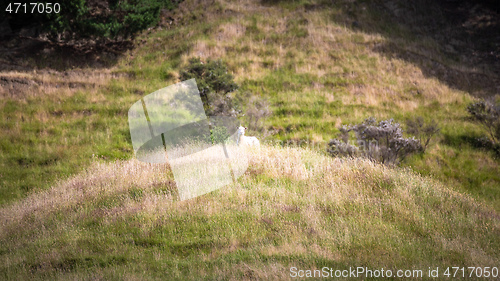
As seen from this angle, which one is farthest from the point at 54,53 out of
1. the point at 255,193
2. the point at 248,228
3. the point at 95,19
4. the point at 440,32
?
the point at 440,32

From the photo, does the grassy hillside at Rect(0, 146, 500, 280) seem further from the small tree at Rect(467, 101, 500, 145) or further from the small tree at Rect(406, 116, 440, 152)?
the small tree at Rect(467, 101, 500, 145)

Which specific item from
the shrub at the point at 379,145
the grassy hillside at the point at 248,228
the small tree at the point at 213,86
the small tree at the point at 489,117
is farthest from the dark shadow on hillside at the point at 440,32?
the grassy hillside at the point at 248,228

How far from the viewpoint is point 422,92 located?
17.7m

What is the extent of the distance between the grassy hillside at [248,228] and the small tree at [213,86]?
430 centimetres

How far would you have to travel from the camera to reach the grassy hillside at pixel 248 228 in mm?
4547

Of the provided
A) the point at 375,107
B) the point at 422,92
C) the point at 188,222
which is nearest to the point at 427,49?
the point at 422,92

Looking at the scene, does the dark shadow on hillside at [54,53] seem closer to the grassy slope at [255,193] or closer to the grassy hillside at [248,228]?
the grassy slope at [255,193]

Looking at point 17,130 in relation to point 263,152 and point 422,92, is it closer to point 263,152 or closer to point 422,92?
point 263,152

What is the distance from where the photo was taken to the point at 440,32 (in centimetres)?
2684

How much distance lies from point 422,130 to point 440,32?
1829cm

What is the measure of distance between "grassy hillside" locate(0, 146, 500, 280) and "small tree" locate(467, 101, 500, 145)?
7929 millimetres

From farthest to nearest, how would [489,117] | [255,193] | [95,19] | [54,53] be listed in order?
[95,19] < [54,53] < [489,117] < [255,193]

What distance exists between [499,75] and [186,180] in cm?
2329

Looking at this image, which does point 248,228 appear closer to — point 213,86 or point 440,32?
point 213,86
